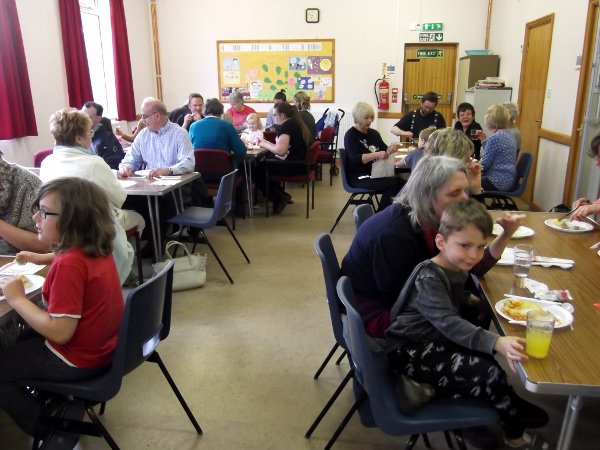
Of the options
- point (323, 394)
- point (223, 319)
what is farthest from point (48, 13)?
point (323, 394)

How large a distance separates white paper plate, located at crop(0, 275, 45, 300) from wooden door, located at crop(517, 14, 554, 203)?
544 cm

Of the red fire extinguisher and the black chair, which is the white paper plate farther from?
the red fire extinguisher

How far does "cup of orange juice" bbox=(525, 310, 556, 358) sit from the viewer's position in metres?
1.24

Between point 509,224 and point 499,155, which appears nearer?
point 509,224

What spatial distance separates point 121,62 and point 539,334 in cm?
752

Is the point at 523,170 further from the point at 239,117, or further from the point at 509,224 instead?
the point at 239,117

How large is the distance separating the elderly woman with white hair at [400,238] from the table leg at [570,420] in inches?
23.7

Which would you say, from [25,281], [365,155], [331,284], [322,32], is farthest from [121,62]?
[331,284]

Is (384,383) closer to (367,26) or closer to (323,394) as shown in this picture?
(323,394)

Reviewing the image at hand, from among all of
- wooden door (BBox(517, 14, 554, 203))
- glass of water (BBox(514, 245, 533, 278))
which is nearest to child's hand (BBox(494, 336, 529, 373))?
glass of water (BBox(514, 245, 533, 278))

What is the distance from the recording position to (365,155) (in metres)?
4.34

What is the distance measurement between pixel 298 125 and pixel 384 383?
13.5 feet

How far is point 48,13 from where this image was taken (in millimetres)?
5617

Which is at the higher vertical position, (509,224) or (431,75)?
(431,75)
